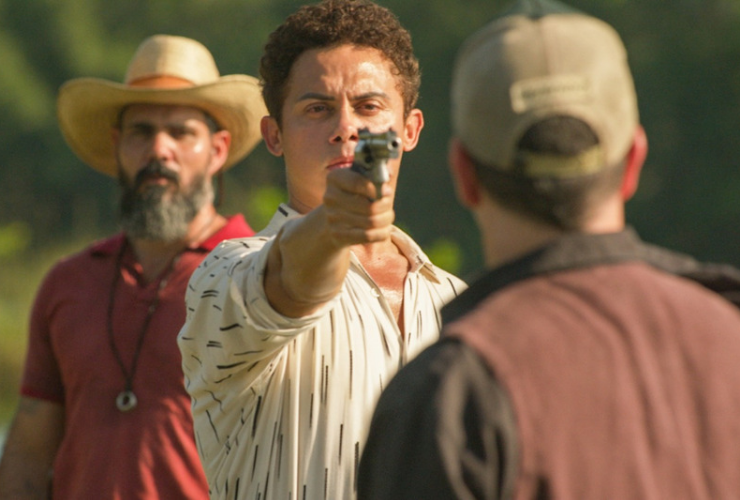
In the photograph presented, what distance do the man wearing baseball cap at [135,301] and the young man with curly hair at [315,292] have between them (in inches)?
49.6

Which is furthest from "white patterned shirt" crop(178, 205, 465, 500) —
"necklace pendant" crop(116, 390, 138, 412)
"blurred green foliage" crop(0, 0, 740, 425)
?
"blurred green foliage" crop(0, 0, 740, 425)

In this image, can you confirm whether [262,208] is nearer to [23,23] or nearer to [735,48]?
[735,48]

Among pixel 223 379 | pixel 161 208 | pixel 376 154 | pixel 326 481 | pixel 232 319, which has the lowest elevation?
pixel 326 481

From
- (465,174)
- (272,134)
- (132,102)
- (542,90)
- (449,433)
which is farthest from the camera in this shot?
(132,102)

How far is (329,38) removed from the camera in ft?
10.6

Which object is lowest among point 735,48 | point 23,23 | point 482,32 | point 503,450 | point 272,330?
point 503,450

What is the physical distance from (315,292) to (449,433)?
2.34ft

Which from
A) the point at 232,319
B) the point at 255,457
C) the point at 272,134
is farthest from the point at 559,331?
the point at 272,134

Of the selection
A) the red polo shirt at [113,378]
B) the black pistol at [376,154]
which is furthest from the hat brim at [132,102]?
the black pistol at [376,154]

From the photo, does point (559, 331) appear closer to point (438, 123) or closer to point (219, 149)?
point (219, 149)

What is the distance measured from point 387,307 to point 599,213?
108 centimetres

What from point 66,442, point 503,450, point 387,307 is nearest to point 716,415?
point 503,450

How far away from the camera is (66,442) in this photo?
4.37 meters

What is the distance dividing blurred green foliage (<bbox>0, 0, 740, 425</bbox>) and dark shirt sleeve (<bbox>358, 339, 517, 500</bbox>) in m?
20.5
